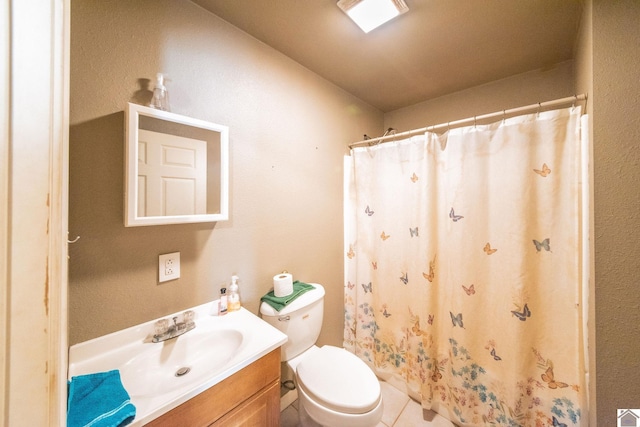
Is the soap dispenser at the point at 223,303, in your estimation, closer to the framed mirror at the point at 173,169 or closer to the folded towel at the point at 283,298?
the folded towel at the point at 283,298

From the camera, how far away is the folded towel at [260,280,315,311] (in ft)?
4.15

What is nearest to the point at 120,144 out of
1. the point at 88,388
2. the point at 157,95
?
the point at 157,95

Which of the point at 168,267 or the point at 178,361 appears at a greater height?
the point at 168,267

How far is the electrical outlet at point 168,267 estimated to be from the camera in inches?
39.7

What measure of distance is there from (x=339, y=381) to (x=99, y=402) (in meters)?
0.93

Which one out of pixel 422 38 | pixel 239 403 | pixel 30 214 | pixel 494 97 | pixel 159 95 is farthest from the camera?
pixel 494 97

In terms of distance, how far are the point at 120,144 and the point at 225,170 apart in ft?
1.30

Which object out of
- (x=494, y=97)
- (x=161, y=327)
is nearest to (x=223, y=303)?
(x=161, y=327)

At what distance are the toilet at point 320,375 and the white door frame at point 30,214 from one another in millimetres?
969

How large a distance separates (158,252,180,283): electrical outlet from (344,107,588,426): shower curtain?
1283 mm

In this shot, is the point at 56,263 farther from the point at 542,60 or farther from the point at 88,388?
the point at 542,60

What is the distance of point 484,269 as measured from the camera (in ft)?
4.25

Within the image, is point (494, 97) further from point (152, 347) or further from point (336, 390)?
point (152, 347)

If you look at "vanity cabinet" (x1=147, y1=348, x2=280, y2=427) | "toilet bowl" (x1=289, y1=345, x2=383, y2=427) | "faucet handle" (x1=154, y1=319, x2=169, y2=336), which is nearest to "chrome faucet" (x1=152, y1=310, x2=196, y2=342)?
"faucet handle" (x1=154, y1=319, x2=169, y2=336)
